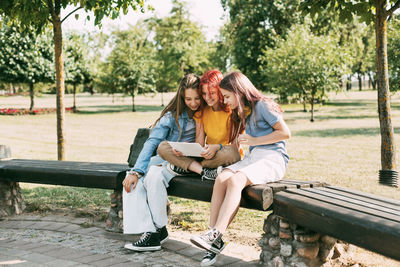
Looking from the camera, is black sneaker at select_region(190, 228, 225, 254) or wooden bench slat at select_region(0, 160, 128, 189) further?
wooden bench slat at select_region(0, 160, 128, 189)

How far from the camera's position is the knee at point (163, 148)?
410 centimetres

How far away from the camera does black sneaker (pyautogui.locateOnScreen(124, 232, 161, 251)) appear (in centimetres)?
398

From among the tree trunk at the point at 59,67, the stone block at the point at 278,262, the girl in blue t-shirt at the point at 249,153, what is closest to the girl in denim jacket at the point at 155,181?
the girl in blue t-shirt at the point at 249,153

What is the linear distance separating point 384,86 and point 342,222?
13.4 feet

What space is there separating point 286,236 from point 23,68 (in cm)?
2873

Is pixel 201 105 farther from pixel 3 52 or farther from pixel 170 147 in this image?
pixel 3 52

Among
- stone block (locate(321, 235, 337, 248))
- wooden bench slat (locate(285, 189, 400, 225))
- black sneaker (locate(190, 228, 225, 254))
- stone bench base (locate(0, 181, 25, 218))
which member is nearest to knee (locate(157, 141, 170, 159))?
black sneaker (locate(190, 228, 225, 254))

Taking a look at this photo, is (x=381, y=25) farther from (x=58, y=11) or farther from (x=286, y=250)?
(x=58, y=11)

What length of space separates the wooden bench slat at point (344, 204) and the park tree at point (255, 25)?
92.3 ft

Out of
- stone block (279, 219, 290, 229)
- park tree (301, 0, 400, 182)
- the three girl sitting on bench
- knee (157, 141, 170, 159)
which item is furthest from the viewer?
park tree (301, 0, 400, 182)

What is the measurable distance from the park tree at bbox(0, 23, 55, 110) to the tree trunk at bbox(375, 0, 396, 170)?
25.3 metres

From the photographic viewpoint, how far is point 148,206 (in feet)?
13.5

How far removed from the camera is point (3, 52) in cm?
2867

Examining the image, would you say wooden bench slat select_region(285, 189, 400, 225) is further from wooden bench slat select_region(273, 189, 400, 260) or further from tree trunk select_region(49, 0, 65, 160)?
tree trunk select_region(49, 0, 65, 160)
